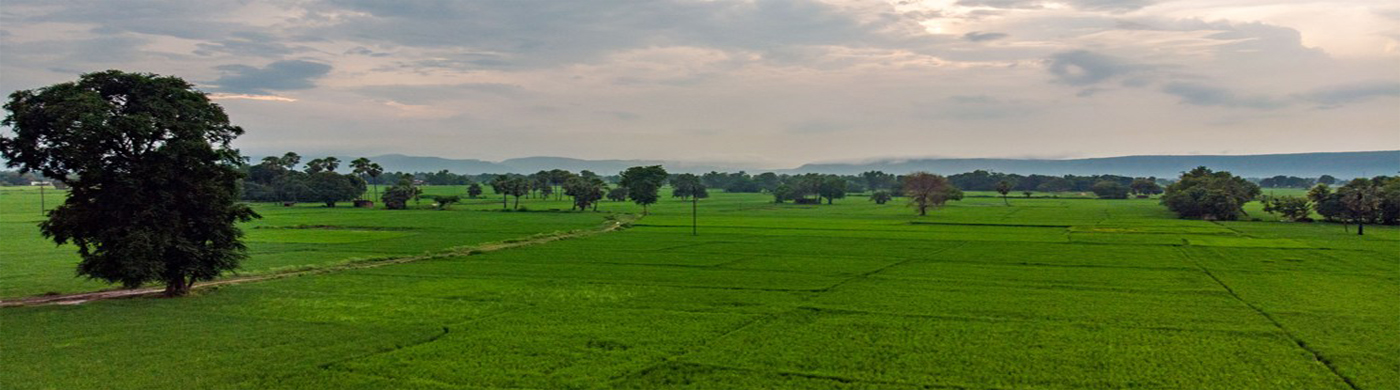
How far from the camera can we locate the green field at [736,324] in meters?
16.5

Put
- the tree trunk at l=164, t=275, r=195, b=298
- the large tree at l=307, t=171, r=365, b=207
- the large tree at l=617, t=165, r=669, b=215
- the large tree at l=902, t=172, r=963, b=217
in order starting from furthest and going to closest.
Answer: the large tree at l=307, t=171, r=365, b=207 < the large tree at l=617, t=165, r=669, b=215 < the large tree at l=902, t=172, r=963, b=217 < the tree trunk at l=164, t=275, r=195, b=298

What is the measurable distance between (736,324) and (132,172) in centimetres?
2171

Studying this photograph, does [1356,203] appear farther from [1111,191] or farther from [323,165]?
[323,165]

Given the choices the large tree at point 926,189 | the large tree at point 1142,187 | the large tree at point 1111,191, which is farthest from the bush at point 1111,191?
the large tree at point 926,189

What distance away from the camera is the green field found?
1648 cm

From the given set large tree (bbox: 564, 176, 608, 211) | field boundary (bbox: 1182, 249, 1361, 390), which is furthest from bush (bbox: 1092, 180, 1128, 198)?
field boundary (bbox: 1182, 249, 1361, 390)

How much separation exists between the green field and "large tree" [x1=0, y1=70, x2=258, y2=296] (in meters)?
1.59

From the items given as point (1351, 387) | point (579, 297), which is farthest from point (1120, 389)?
point (579, 297)

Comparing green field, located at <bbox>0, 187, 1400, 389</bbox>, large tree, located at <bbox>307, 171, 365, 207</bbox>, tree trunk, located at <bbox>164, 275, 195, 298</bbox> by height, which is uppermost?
large tree, located at <bbox>307, 171, 365, 207</bbox>

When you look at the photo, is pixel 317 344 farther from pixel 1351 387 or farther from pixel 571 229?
pixel 571 229

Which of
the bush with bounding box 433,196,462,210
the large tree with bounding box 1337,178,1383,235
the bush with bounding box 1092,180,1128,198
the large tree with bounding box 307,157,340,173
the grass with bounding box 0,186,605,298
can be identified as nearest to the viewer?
the grass with bounding box 0,186,605,298

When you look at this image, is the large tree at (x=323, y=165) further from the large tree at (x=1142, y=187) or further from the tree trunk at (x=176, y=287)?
the large tree at (x=1142, y=187)

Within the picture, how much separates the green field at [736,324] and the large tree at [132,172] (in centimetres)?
159

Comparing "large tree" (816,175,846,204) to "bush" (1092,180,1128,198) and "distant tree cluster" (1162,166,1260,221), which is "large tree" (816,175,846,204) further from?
"bush" (1092,180,1128,198)
